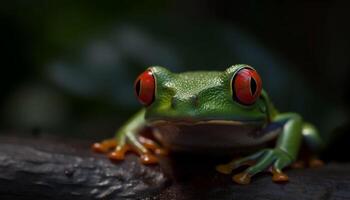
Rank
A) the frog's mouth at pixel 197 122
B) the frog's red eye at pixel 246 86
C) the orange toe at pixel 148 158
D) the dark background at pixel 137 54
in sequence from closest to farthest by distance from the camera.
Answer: the frog's mouth at pixel 197 122 < the frog's red eye at pixel 246 86 < the orange toe at pixel 148 158 < the dark background at pixel 137 54

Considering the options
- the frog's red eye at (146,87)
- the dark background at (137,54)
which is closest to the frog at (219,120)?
the frog's red eye at (146,87)

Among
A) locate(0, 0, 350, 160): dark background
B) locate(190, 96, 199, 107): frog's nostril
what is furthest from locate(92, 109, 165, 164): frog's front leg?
locate(0, 0, 350, 160): dark background

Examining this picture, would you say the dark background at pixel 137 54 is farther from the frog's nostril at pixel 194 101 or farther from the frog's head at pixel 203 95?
the frog's nostril at pixel 194 101

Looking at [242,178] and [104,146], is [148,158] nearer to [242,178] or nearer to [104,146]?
[104,146]

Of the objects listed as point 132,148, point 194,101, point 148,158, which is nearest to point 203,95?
point 194,101

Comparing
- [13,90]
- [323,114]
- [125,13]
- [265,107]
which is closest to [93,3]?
[125,13]

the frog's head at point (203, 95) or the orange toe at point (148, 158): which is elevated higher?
the frog's head at point (203, 95)

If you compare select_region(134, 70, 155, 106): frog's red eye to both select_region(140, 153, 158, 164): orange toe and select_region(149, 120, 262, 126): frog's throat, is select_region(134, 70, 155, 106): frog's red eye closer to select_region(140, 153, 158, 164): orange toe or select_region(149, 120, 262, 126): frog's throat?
select_region(149, 120, 262, 126): frog's throat
